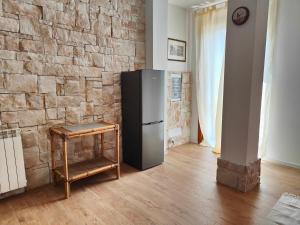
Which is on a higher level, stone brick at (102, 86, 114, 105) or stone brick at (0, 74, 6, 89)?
stone brick at (0, 74, 6, 89)

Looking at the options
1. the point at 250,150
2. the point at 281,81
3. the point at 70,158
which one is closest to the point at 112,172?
the point at 70,158

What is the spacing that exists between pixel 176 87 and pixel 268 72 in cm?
146

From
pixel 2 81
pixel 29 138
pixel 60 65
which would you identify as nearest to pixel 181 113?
pixel 60 65

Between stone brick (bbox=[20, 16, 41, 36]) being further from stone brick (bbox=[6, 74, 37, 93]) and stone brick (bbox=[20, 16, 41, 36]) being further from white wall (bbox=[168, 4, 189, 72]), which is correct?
white wall (bbox=[168, 4, 189, 72])

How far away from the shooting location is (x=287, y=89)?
2945 mm

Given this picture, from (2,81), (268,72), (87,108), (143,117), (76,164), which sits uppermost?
(268,72)

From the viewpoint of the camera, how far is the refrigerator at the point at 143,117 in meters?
2.78

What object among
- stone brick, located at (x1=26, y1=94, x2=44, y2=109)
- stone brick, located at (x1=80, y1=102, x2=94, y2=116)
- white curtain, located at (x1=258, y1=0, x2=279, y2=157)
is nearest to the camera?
stone brick, located at (x1=26, y1=94, x2=44, y2=109)

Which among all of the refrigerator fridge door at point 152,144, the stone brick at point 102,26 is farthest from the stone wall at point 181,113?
the stone brick at point 102,26

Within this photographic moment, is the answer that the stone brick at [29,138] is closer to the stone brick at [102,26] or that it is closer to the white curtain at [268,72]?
the stone brick at [102,26]

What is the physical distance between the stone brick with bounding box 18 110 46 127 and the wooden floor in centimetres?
75

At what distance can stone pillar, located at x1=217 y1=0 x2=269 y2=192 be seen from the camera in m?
2.16

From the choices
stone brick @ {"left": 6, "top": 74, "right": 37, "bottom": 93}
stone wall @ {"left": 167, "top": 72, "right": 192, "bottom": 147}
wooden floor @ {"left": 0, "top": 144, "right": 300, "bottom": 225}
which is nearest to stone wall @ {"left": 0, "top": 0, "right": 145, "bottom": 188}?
stone brick @ {"left": 6, "top": 74, "right": 37, "bottom": 93}

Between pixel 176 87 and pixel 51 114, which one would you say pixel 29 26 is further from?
pixel 176 87
